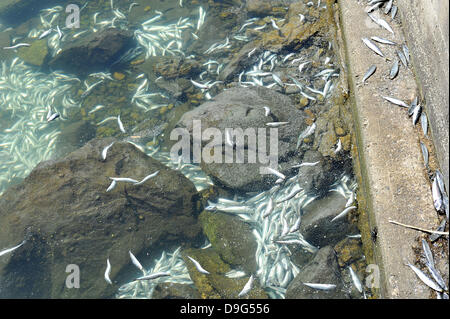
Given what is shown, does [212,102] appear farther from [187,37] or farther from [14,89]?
[14,89]

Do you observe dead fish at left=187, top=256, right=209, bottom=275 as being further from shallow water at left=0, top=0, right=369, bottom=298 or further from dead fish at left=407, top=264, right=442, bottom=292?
dead fish at left=407, top=264, right=442, bottom=292

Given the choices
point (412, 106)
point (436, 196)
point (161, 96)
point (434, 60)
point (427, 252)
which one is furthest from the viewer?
point (161, 96)

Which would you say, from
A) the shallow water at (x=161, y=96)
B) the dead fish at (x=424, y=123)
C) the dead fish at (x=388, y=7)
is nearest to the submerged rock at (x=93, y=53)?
the shallow water at (x=161, y=96)

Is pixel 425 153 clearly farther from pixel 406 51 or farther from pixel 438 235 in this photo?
pixel 406 51

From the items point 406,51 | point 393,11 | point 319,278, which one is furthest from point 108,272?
point 393,11

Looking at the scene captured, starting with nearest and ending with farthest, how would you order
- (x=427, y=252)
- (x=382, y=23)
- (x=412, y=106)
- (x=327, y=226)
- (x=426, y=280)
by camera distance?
(x=426, y=280) → (x=427, y=252) → (x=412, y=106) → (x=327, y=226) → (x=382, y=23)

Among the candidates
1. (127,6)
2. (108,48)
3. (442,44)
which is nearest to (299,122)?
(442,44)
